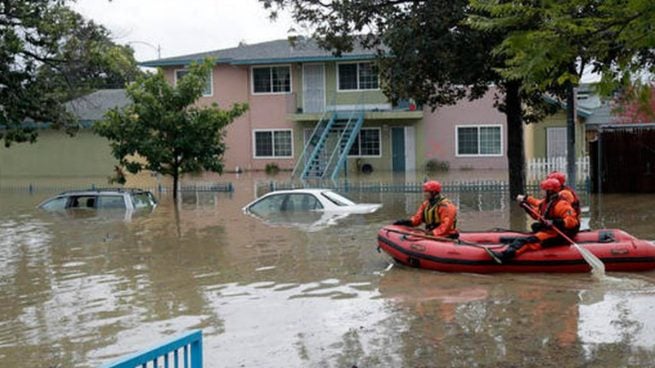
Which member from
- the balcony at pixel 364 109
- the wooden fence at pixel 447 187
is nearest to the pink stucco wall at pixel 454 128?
the balcony at pixel 364 109

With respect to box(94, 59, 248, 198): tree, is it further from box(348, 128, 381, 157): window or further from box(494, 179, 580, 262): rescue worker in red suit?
box(494, 179, 580, 262): rescue worker in red suit

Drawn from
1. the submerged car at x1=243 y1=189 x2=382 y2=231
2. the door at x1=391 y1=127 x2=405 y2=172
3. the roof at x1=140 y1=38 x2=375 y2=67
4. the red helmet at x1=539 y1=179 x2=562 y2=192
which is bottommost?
the submerged car at x1=243 y1=189 x2=382 y2=231

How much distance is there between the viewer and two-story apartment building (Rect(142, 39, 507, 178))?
36781 mm

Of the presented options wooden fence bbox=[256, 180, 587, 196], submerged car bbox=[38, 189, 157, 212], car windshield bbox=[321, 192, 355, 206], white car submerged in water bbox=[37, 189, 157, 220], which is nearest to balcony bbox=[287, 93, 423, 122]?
wooden fence bbox=[256, 180, 587, 196]

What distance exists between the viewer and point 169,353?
500cm

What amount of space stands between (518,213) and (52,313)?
→ 1342 centimetres

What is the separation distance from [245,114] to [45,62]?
21.4 meters

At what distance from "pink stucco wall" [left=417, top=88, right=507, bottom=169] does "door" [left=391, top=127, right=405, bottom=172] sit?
0.80 m

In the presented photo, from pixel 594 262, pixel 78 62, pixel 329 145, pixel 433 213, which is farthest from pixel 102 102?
pixel 594 262

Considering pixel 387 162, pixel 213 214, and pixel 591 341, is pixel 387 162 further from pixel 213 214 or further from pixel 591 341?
pixel 591 341

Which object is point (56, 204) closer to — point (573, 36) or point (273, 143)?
point (273, 143)

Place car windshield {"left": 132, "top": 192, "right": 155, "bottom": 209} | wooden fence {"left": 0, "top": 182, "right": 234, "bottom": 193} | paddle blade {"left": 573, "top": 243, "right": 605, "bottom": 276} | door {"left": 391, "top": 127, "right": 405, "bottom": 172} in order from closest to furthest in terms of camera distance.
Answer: paddle blade {"left": 573, "top": 243, "right": 605, "bottom": 276} < car windshield {"left": 132, "top": 192, "right": 155, "bottom": 209} < wooden fence {"left": 0, "top": 182, "right": 234, "bottom": 193} < door {"left": 391, "top": 127, "right": 405, "bottom": 172}

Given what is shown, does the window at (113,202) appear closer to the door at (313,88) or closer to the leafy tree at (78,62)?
the leafy tree at (78,62)

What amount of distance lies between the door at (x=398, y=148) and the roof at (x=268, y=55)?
3791mm
